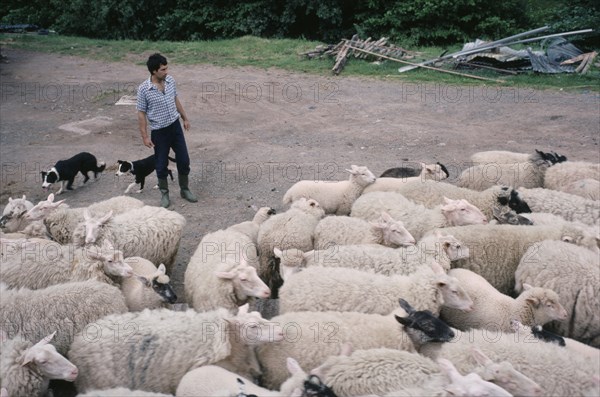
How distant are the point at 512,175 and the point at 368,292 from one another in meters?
3.55

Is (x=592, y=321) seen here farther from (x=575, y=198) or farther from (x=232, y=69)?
(x=232, y=69)

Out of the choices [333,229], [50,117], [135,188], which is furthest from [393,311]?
[50,117]

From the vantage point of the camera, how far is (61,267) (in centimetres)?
525

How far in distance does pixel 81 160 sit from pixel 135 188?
972mm

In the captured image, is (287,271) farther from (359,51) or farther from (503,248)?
(359,51)

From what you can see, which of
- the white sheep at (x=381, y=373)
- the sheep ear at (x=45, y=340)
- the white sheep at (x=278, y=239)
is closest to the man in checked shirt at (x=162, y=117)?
the white sheep at (x=278, y=239)

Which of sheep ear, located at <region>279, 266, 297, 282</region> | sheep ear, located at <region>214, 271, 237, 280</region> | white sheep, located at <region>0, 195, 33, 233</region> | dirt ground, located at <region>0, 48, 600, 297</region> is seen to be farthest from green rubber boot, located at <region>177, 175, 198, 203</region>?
sheep ear, located at <region>214, 271, 237, 280</region>

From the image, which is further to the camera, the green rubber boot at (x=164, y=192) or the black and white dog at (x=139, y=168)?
the black and white dog at (x=139, y=168)

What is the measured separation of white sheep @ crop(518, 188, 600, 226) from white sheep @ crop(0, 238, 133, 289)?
15.2 feet

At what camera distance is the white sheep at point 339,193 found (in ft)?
23.7

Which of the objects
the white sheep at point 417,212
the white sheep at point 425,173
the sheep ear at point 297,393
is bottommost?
the sheep ear at point 297,393

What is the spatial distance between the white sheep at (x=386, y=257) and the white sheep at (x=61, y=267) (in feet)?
5.29

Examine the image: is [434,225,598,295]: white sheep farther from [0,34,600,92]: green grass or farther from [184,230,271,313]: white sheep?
[0,34,600,92]: green grass

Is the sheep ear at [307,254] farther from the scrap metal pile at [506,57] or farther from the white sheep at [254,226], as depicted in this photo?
the scrap metal pile at [506,57]
